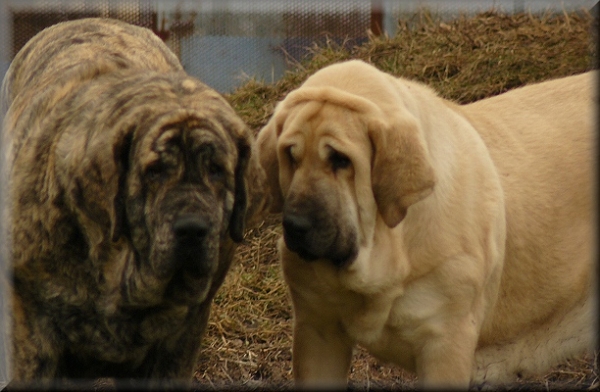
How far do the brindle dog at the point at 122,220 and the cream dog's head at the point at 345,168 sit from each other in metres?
0.18

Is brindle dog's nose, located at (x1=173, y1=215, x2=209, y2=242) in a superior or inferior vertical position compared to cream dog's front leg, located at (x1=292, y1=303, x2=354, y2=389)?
superior

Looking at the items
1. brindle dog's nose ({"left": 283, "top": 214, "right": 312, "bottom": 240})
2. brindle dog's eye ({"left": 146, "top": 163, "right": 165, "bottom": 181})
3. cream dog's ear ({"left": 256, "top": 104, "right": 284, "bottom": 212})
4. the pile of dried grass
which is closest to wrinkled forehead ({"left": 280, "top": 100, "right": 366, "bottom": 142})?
cream dog's ear ({"left": 256, "top": 104, "right": 284, "bottom": 212})

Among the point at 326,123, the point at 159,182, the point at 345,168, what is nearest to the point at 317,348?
the point at 345,168

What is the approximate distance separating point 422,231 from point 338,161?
1.43 feet

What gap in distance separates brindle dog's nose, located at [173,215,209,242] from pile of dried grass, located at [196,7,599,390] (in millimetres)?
1567

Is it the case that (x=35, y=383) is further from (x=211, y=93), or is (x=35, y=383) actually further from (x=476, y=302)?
(x=476, y=302)

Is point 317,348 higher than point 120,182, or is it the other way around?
point 120,182

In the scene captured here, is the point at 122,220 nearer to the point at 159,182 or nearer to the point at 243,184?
the point at 159,182

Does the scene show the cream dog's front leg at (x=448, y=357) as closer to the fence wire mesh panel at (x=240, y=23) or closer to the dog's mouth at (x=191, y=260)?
the dog's mouth at (x=191, y=260)

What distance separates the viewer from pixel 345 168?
361 cm

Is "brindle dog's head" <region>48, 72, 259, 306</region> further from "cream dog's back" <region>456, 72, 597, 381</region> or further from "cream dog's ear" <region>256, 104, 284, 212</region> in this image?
"cream dog's back" <region>456, 72, 597, 381</region>

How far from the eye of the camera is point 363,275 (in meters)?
3.69

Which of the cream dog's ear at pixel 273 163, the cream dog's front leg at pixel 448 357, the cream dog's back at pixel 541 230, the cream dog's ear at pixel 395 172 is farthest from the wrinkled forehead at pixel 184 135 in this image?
the cream dog's back at pixel 541 230

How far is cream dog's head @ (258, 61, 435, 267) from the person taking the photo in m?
3.52
